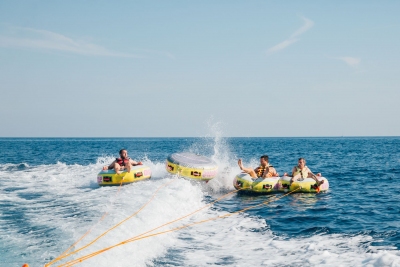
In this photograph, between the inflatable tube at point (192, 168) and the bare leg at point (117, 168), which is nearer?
the bare leg at point (117, 168)

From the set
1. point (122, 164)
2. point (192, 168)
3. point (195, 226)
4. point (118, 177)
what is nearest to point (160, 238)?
point (195, 226)

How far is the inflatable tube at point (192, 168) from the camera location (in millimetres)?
14562

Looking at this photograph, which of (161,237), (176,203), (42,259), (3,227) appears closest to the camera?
(42,259)

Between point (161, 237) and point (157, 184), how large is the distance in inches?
240

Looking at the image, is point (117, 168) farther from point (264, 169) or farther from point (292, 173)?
point (292, 173)

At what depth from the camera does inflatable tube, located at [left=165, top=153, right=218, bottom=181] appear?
1456cm

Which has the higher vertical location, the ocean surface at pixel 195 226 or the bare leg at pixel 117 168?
the bare leg at pixel 117 168

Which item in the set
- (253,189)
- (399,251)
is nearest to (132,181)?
(253,189)

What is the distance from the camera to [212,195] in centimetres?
1446

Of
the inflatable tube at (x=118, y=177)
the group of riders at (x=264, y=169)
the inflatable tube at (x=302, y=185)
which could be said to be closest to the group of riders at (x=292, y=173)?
the group of riders at (x=264, y=169)

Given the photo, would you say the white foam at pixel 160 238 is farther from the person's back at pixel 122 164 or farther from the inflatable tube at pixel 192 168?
the inflatable tube at pixel 192 168

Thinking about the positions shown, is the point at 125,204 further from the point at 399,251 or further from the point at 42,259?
the point at 399,251

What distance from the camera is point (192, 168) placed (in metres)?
14.5

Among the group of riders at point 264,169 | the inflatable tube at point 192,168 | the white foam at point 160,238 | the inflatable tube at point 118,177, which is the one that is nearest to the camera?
the white foam at point 160,238
